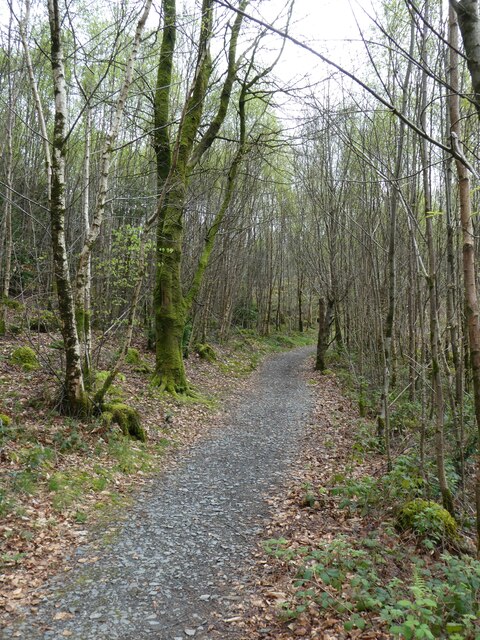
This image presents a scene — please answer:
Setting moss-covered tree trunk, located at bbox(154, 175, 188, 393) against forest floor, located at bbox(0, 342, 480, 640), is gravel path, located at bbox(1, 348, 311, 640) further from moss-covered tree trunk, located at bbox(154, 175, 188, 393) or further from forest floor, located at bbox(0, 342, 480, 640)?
moss-covered tree trunk, located at bbox(154, 175, 188, 393)

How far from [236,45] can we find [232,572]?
454 inches

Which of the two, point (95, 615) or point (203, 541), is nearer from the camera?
point (95, 615)

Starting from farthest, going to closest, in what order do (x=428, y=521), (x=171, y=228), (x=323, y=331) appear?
(x=323, y=331) < (x=171, y=228) < (x=428, y=521)

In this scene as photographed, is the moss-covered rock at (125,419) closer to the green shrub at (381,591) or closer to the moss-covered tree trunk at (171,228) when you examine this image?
the moss-covered tree trunk at (171,228)

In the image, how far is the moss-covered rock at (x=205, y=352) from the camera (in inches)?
623

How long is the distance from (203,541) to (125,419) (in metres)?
3.11

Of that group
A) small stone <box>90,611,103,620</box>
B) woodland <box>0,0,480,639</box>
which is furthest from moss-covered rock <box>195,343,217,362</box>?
small stone <box>90,611,103,620</box>

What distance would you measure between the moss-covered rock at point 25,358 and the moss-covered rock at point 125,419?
250 cm

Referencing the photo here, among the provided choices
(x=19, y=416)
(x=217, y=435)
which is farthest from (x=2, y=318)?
(x=217, y=435)

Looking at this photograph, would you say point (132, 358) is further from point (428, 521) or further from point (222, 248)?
point (428, 521)

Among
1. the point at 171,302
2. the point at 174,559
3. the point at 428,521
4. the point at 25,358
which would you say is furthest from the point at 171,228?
the point at 428,521

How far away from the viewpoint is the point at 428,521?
4.34 m

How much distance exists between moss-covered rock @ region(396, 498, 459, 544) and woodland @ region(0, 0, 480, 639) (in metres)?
0.02

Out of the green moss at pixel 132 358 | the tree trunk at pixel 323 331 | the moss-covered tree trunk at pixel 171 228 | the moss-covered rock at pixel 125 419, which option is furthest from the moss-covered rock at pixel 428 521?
the tree trunk at pixel 323 331
